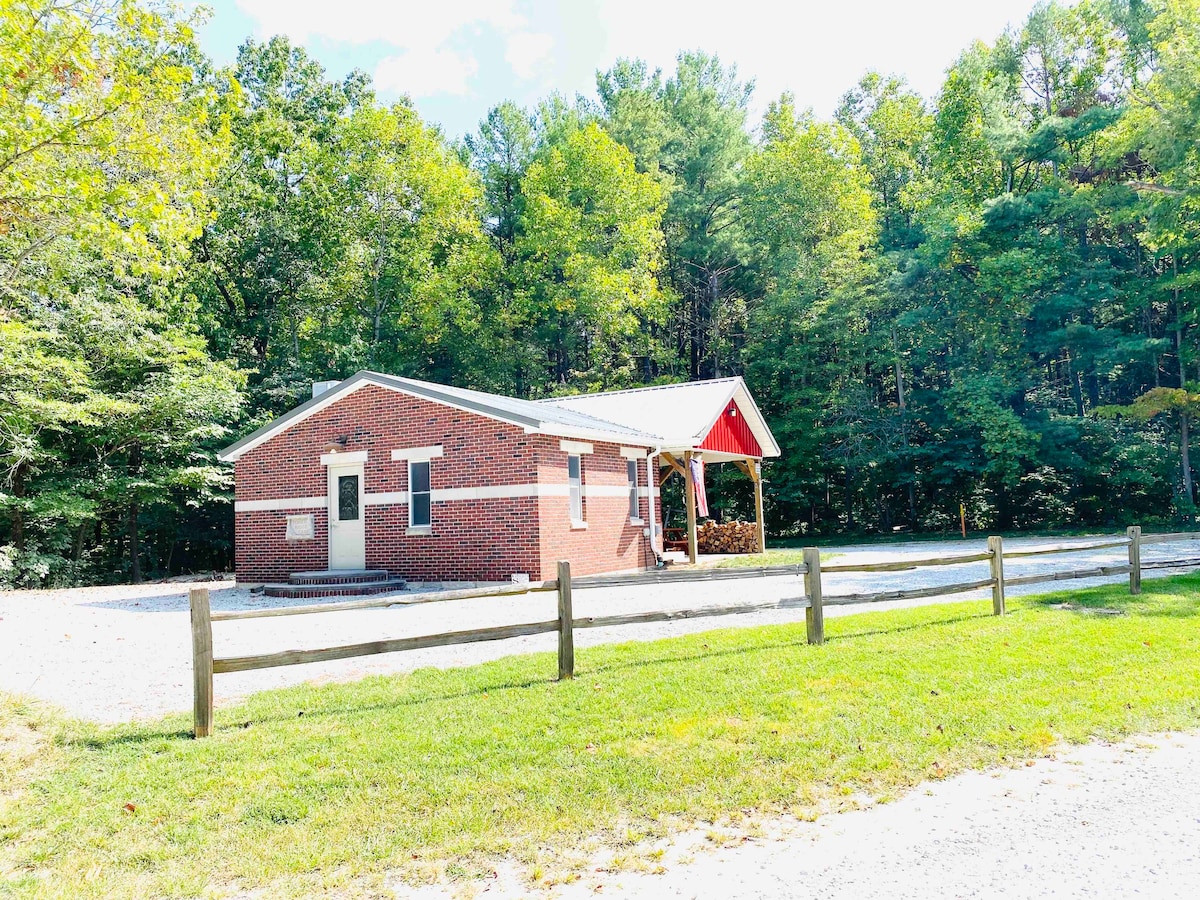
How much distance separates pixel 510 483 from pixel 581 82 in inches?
1430

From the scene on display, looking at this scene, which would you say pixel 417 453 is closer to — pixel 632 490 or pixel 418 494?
pixel 418 494

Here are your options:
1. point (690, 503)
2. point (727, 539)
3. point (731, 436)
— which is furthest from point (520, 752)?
point (727, 539)

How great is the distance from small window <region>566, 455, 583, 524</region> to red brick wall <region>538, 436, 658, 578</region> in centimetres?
11

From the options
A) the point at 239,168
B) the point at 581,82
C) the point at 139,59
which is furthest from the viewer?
the point at 581,82

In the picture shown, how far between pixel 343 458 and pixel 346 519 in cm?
126

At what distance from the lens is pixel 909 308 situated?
3275cm

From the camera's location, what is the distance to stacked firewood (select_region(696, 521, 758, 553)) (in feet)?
80.1

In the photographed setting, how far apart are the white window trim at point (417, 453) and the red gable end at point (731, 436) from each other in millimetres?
6848

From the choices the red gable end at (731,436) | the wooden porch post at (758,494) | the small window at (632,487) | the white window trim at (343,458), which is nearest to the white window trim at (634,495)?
the small window at (632,487)

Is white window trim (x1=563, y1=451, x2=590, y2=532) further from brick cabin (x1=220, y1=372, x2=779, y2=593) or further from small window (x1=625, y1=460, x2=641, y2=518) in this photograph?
small window (x1=625, y1=460, x2=641, y2=518)

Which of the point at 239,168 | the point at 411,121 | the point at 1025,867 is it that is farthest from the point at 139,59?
the point at 411,121

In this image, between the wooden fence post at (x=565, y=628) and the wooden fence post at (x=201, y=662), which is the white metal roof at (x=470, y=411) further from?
the wooden fence post at (x=201, y=662)

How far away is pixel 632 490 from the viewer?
19.2m

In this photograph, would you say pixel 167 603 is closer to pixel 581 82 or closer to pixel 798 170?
pixel 798 170
